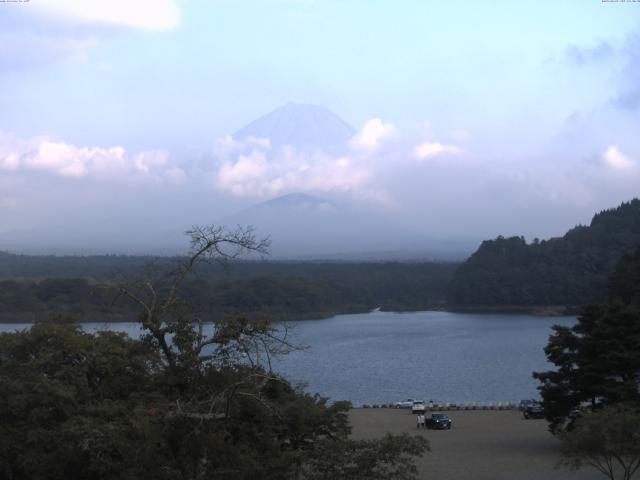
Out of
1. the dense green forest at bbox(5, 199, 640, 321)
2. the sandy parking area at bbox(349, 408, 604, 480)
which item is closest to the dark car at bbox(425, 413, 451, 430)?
the sandy parking area at bbox(349, 408, 604, 480)

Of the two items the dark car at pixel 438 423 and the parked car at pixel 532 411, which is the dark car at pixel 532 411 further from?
the dark car at pixel 438 423

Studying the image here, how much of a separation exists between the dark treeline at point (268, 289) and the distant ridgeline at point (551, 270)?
199 inches

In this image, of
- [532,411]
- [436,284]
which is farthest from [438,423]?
[436,284]

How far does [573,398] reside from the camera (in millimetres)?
→ 14250

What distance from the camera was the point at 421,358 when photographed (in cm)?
3747

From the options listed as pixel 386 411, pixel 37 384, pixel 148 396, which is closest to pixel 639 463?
pixel 148 396

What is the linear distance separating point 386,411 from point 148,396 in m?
14.9

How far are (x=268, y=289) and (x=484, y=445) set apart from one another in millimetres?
45792

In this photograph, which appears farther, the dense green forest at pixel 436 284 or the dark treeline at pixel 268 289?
the dense green forest at pixel 436 284

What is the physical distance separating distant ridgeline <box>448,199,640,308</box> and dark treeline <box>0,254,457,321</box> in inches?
199

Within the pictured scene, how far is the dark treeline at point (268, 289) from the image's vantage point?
178 feet

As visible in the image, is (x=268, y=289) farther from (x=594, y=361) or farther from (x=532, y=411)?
(x=594, y=361)

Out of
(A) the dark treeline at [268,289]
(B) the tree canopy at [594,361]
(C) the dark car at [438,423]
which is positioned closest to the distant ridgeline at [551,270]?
(A) the dark treeline at [268,289]

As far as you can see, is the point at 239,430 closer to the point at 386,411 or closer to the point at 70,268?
the point at 386,411
